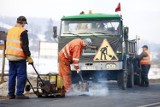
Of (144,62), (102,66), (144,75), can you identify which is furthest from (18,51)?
(144,62)

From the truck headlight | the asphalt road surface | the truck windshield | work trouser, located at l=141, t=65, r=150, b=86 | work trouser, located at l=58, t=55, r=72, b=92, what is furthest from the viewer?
work trouser, located at l=141, t=65, r=150, b=86

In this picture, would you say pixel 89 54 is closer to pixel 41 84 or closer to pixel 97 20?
pixel 97 20

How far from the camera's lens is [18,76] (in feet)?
33.4

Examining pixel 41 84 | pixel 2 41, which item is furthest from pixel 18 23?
pixel 2 41

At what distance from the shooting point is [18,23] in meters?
10.3

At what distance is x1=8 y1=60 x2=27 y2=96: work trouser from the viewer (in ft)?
33.1

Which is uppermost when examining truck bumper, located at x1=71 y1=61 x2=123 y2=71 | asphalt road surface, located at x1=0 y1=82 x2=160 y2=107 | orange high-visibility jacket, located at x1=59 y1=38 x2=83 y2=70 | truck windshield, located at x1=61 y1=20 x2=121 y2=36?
truck windshield, located at x1=61 y1=20 x2=121 y2=36

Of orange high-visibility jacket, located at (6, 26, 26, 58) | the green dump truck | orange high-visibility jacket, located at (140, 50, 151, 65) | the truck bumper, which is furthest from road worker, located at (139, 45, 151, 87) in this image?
orange high-visibility jacket, located at (6, 26, 26, 58)

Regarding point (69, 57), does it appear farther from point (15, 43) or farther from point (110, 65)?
point (110, 65)

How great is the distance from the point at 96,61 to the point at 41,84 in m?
3.98

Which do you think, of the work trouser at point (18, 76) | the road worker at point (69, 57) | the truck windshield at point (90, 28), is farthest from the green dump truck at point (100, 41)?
the work trouser at point (18, 76)

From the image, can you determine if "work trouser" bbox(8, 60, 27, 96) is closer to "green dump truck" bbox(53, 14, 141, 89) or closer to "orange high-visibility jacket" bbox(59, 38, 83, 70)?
"orange high-visibility jacket" bbox(59, 38, 83, 70)

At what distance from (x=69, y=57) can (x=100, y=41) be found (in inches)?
107

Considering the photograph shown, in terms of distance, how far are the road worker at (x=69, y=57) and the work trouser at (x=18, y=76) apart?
1.65m
